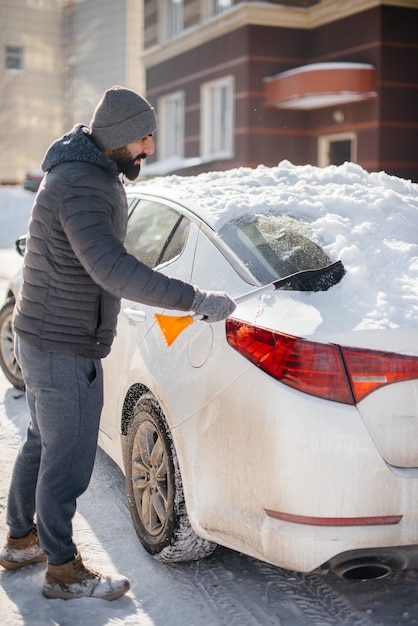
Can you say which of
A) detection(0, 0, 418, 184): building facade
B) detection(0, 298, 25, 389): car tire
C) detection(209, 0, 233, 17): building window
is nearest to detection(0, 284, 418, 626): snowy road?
detection(0, 298, 25, 389): car tire

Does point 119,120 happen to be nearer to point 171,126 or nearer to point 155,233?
point 155,233

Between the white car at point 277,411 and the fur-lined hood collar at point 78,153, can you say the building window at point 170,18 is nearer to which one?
the white car at point 277,411

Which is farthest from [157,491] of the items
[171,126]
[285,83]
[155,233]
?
[171,126]

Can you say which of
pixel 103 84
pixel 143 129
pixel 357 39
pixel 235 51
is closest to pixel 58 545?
pixel 143 129

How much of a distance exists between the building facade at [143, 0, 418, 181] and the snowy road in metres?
13.9

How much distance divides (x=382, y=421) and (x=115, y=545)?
155cm

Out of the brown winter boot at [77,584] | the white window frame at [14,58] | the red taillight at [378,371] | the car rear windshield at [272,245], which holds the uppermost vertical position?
the white window frame at [14,58]

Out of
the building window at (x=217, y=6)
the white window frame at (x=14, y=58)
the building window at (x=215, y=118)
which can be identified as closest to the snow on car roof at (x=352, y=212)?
the building window at (x=215, y=118)

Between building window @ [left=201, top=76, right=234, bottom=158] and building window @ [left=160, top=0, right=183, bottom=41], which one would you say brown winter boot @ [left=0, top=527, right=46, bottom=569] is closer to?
building window @ [left=201, top=76, right=234, bottom=158]

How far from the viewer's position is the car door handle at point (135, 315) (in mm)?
3516

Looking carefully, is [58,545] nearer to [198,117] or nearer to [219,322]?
[219,322]

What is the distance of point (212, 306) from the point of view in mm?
2668

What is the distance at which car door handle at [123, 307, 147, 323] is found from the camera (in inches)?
138

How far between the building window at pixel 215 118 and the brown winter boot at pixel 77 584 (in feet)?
56.6
